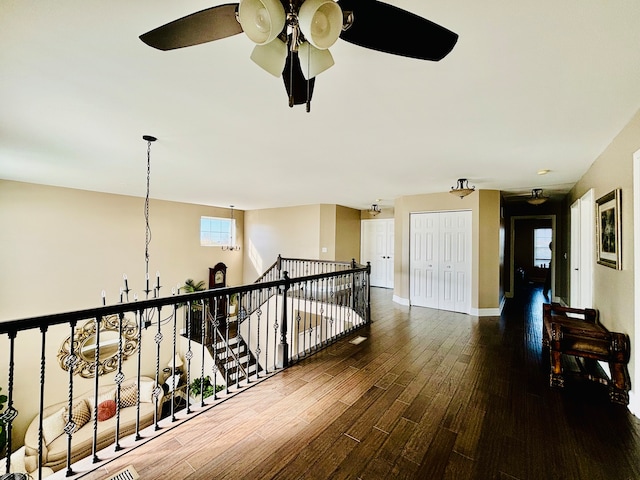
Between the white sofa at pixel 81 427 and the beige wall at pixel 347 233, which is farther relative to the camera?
the beige wall at pixel 347 233

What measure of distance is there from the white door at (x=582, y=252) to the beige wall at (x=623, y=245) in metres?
0.69

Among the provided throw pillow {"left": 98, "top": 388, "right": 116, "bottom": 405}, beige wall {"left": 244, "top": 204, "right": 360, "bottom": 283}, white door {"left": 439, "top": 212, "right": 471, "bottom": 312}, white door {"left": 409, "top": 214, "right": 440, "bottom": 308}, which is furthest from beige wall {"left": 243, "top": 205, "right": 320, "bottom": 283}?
throw pillow {"left": 98, "top": 388, "right": 116, "bottom": 405}

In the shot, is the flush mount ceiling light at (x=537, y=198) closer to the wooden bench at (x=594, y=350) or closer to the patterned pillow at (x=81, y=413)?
the wooden bench at (x=594, y=350)

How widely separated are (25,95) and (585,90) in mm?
4156

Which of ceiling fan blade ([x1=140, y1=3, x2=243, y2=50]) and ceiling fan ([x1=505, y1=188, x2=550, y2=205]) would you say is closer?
ceiling fan blade ([x1=140, y1=3, x2=243, y2=50])

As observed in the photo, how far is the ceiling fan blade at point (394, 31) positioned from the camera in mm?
1060

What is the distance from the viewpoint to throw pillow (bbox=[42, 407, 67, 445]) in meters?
4.79

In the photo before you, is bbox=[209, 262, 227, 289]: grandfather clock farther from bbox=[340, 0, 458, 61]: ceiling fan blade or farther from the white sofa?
bbox=[340, 0, 458, 61]: ceiling fan blade

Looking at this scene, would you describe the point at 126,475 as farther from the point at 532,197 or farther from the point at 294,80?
the point at 532,197

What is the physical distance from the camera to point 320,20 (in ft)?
3.31

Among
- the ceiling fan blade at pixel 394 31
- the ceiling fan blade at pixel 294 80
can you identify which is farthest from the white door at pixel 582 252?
the ceiling fan blade at pixel 294 80

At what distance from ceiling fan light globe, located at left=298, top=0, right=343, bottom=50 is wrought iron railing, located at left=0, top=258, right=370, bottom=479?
1685 millimetres

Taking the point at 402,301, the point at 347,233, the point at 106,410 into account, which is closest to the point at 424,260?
the point at 402,301

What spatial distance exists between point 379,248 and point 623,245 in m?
6.15
